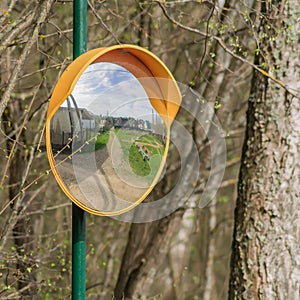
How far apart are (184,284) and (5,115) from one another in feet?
26.6

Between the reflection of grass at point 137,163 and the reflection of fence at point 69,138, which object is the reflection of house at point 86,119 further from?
the reflection of grass at point 137,163

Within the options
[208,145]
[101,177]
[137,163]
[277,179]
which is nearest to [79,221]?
[101,177]

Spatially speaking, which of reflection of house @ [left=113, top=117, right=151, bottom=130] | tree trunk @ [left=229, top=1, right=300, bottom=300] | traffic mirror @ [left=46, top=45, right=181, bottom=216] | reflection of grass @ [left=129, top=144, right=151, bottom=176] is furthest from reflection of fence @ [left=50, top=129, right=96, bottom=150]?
tree trunk @ [left=229, top=1, right=300, bottom=300]

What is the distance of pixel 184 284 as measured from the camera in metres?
13.3

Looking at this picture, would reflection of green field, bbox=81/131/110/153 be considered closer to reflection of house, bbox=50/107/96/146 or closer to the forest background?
reflection of house, bbox=50/107/96/146

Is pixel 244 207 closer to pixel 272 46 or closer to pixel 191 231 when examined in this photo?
pixel 272 46

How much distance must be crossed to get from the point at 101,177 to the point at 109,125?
0.27 meters

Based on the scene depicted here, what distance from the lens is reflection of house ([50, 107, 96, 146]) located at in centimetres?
335

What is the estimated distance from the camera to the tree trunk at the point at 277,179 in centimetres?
488

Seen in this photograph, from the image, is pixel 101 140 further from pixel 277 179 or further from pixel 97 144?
pixel 277 179

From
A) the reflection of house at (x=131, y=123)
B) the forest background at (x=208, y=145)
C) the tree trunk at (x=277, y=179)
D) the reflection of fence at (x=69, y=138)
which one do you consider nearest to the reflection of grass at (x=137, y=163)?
the reflection of house at (x=131, y=123)

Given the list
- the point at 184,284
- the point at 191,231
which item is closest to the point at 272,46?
the point at 191,231

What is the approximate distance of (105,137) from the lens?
11.4 ft

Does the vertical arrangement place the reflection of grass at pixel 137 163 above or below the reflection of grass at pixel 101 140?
below
